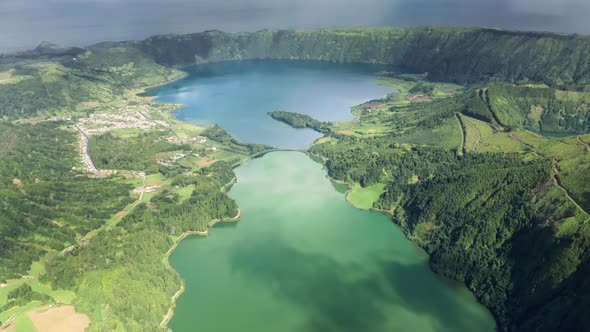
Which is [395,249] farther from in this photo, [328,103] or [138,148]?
[328,103]

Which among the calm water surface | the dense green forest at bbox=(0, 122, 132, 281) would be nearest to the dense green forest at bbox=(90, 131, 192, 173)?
the dense green forest at bbox=(0, 122, 132, 281)

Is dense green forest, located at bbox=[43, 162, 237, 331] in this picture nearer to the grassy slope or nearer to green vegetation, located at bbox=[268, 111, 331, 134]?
the grassy slope

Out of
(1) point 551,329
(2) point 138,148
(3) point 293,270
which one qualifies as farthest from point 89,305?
(2) point 138,148

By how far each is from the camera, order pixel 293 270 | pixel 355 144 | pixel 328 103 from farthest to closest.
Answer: pixel 328 103
pixel 355 144
pixel 293 270

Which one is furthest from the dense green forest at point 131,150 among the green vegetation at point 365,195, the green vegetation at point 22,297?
the green vegetation at point 365,195

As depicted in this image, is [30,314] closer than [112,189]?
Yes

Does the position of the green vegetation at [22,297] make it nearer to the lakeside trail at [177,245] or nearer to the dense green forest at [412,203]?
the dense green forest at [412,203]
